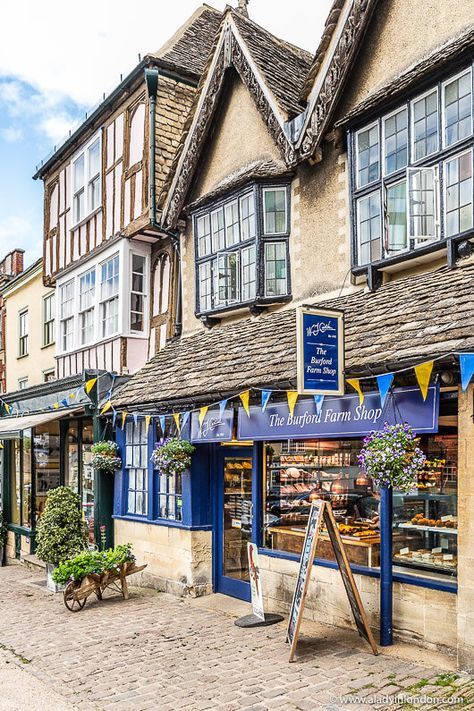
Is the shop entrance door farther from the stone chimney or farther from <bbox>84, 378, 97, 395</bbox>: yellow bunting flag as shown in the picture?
the stone chimney

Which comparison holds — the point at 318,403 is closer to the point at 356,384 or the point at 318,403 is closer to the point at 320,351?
the point at 356,384

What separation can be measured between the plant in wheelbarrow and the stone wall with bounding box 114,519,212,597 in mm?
570

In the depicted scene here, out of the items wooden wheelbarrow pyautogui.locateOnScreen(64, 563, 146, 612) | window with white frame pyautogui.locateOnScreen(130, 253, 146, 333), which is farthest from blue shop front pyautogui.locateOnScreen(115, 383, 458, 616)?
window with white frame pyautogui.locateOnScreen(130, 253, 146, 333)

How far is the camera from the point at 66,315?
684 inches

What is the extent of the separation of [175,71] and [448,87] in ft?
25.1

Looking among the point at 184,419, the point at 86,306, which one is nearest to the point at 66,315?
the point at 86,306

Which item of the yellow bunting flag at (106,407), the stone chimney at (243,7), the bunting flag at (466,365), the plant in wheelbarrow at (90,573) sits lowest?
the plant in wheelbarrow at (90,573)

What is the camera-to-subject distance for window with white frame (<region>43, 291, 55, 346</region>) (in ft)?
71.2

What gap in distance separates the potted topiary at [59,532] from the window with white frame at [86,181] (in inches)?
273

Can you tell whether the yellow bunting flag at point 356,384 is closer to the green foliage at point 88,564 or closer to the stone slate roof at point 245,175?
the stone slate roof at point 245,175

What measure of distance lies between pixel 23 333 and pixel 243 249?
14147mm

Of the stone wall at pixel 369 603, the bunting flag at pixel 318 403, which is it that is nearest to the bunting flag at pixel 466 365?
the bunting flag at pixel 318 403

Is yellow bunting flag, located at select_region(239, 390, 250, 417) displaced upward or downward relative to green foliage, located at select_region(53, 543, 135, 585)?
upward

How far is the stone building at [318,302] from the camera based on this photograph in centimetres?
754
